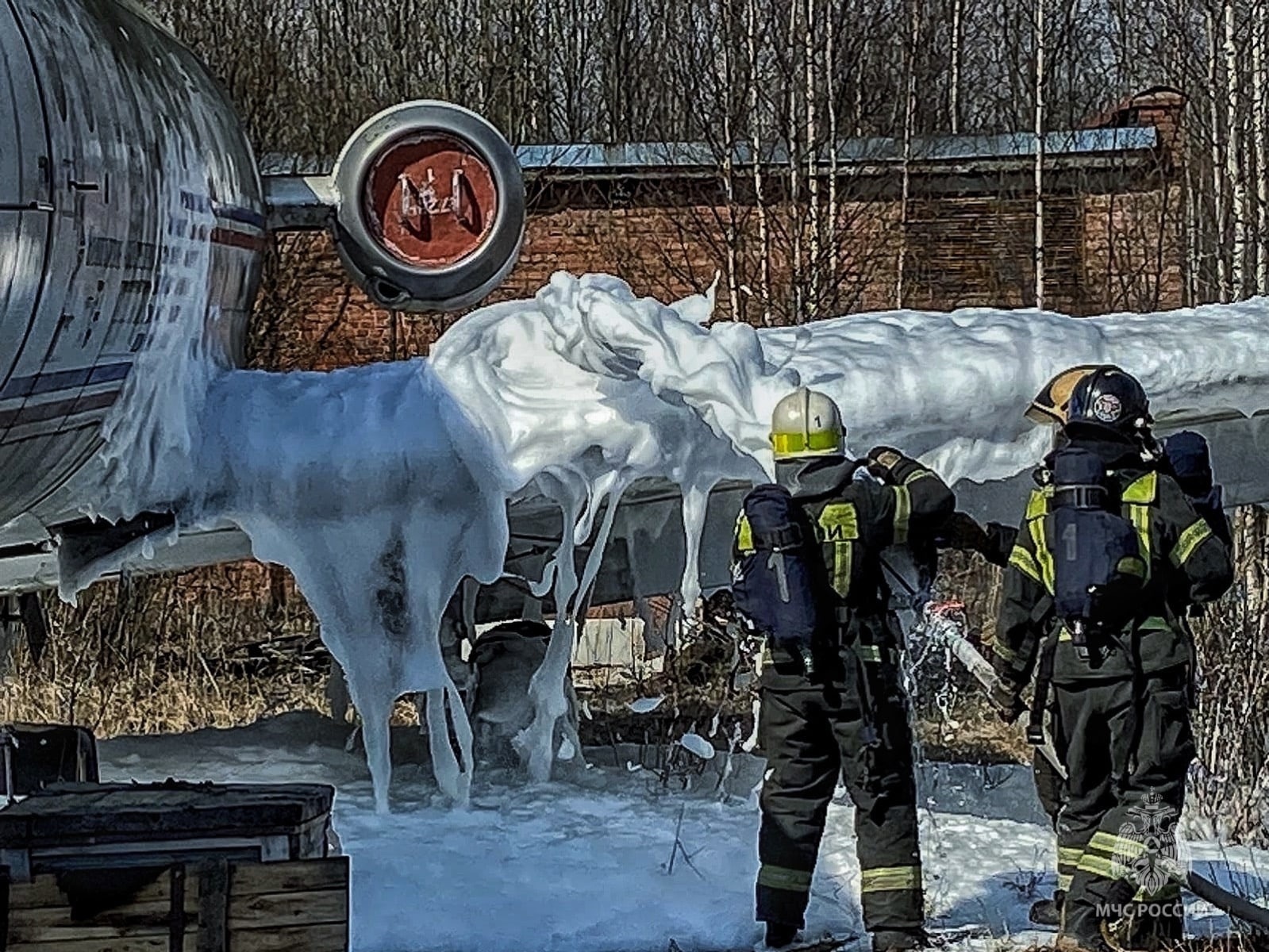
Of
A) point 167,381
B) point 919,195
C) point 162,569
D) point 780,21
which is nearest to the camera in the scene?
point 167,381

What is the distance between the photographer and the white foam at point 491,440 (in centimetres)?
651

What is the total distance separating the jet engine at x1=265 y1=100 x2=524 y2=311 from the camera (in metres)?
7.61

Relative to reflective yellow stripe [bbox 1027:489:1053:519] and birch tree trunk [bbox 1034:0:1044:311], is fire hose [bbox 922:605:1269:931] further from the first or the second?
birch tree trunk [bbox 1034:0:1044:311]

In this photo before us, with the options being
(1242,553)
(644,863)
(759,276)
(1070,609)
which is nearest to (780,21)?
(759,276)

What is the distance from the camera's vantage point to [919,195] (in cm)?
1445

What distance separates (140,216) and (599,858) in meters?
2.93

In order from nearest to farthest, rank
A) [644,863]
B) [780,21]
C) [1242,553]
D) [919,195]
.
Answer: [644,863] < [1242,553] < [780,21] < [919,195]

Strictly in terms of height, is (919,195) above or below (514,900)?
above

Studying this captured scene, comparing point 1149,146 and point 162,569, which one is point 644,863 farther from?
point 1149,146

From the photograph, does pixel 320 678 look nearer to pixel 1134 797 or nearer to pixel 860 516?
pixel 860 516

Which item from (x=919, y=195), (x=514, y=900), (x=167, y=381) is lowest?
(x=514, y=900)

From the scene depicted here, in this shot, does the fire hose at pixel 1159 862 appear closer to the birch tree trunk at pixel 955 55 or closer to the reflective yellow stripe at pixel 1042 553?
the reflective yellow stripe at pixel 1042 553

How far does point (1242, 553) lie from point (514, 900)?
4578mm
